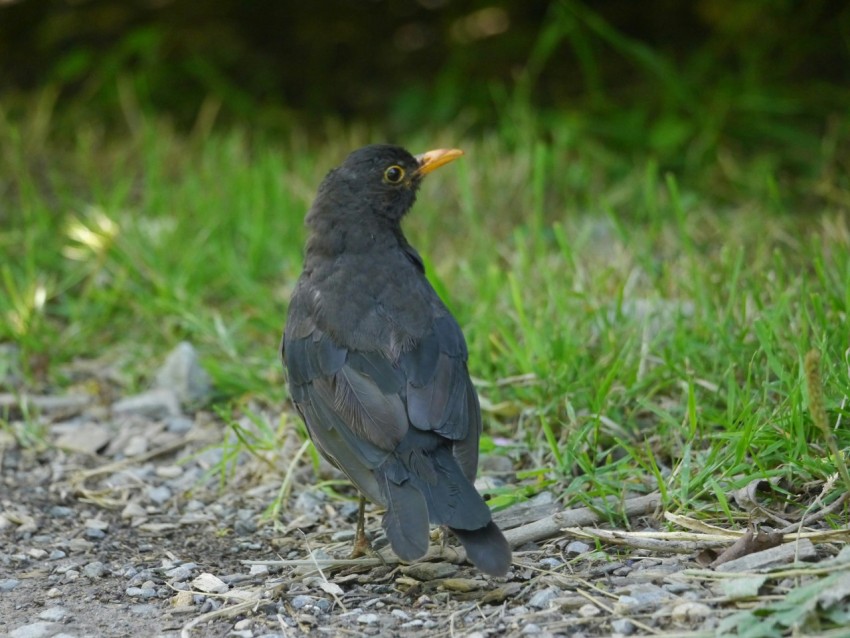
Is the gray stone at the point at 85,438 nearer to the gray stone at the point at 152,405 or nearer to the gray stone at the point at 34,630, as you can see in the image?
the gray stone at the point at 152,405

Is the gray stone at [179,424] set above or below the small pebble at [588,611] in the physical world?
above

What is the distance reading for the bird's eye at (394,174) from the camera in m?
4.44

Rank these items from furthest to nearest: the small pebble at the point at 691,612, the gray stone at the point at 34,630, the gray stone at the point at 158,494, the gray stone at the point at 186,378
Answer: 1. the gray stone at the point at 186,378
2. the gray stone at the point at 158,494
3. the gray stone at the point at 34,630
4. the small pebble at the point at 691,612

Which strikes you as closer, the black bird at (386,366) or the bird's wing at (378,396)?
the black bird at (386,366)

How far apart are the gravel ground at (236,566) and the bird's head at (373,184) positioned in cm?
90

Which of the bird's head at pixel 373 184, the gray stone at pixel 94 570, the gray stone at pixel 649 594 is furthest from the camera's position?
the bird's head at pixel 373 184

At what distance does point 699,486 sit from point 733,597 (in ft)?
2.36

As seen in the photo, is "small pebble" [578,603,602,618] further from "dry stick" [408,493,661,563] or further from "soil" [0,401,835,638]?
"dry stick" [408,493,661,563]

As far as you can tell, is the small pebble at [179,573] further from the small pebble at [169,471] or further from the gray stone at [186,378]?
the gray stone at [186,378]


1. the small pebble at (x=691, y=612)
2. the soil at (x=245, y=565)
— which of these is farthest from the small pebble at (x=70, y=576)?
the small pebble at (x=691, y=612)

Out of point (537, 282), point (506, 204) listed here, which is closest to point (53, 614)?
point (537, 282)

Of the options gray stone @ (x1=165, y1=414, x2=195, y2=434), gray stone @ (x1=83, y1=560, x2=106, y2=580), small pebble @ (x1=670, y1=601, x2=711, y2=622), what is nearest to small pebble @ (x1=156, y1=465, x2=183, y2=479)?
gray stone @ (x1=165, y1=414, x2=195, y2=434)

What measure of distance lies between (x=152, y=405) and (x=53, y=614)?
5.45ft

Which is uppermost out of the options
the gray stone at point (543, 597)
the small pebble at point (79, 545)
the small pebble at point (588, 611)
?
the small pebble at point (79, 545)
